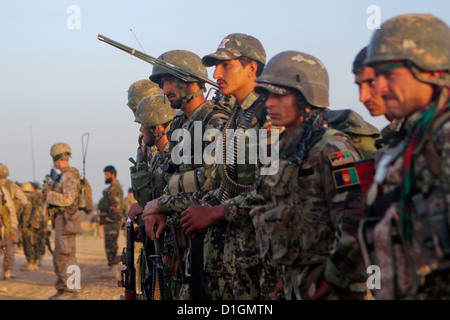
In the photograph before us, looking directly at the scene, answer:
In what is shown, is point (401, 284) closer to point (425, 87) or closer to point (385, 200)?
point (385, 200)

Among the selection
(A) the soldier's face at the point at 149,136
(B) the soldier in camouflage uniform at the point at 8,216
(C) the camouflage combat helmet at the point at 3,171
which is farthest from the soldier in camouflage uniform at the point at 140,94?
(C) the camouflage combat helmet at the point at 3,171

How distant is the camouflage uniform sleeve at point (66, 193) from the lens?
1349cm

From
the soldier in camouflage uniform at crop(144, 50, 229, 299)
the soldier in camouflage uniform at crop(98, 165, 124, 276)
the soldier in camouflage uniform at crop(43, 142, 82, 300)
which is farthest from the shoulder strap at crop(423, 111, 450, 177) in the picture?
the soldier in camouflage uniform at crop(98, 165, 124, 276)

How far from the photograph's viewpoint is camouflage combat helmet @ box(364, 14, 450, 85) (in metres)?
3.10

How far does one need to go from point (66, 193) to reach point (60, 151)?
1.01m

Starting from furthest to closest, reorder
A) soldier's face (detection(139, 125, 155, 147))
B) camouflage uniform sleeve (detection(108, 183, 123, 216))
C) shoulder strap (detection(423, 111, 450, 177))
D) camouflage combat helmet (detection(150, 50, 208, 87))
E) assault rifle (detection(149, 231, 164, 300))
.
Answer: camouflage uniform sleeve (detection(108, 183, 123, 216)), soldier's face (detection(139, 125, 155, 147)), camouflage combat helmet (detection(150, 50, 208, 87)), assault rifle (detection(149, 231, 164, 300)), shoulder strap (detection(423, 111, 450, 177))

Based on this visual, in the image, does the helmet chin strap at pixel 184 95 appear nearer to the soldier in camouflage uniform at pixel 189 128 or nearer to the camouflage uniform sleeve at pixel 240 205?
the soldier in camouflage uniform at pixel 189 128

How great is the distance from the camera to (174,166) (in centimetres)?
668

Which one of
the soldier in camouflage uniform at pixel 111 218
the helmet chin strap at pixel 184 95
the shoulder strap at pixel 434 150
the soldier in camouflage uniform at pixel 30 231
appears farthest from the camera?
the soldier in camouflage uniform at pixel 30 231

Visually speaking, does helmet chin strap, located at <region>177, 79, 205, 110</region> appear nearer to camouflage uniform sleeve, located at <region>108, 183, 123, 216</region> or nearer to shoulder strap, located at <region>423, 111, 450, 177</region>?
shoulder strap, located at <region>423, 111, 450, 177</region>

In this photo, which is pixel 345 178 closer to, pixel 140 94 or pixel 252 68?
pixel 252 68

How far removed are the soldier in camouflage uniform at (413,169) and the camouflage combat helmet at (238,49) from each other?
2.41 metres

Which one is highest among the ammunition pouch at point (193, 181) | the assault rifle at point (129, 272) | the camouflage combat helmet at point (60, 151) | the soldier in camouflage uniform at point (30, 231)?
the camouflage combat helmet at point (60, 151)

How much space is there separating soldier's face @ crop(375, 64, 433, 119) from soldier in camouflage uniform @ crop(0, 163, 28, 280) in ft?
43.8
